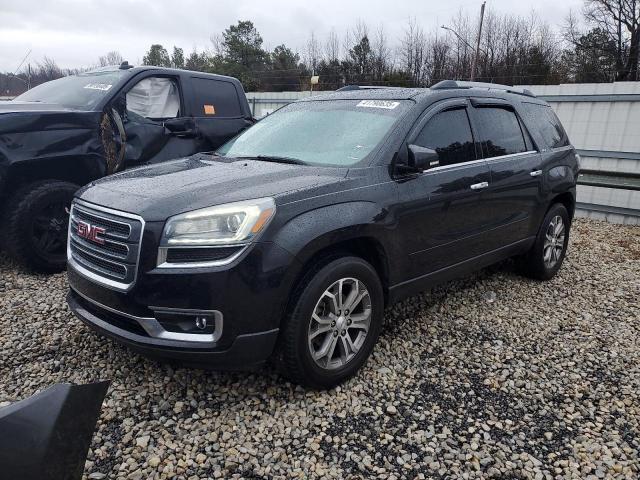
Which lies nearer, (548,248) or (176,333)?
(176,333)

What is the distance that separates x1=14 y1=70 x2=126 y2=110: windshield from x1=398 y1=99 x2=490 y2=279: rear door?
3437mm

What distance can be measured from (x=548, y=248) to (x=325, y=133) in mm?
2798

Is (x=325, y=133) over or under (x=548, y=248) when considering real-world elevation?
over

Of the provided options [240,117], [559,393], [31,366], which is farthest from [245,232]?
[240,117]

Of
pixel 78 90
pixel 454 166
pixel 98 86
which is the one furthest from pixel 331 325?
pixel 78 90

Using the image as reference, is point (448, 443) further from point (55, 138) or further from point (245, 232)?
point (55, 138)

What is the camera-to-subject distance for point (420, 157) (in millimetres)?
3092

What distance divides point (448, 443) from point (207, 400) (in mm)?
1337

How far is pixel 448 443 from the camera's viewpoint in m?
2.53

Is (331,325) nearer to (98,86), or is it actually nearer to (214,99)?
(98,86)

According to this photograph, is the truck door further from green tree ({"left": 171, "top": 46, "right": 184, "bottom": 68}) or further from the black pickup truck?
green tree ({"left": 171, "top": 46, "right": 184, "bottom": 68})

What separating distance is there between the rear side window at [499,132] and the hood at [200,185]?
1.60 m

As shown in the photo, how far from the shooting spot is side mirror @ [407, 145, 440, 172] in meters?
3.09

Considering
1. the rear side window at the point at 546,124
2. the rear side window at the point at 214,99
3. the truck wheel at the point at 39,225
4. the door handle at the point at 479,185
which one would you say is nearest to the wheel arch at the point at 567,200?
the rear side window at the point at 546,124
